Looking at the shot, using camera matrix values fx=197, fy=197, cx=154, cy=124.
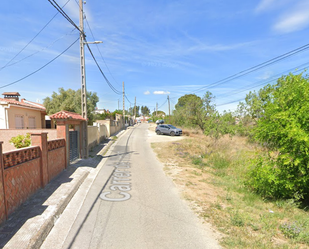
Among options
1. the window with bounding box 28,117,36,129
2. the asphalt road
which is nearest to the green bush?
the asphalt road

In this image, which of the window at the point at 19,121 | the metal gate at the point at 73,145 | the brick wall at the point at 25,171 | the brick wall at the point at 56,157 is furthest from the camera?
the window at the point at 19,121

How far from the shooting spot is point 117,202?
5723mm

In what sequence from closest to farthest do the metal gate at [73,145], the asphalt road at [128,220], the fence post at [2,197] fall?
1. the asphalt road at [128,220]
2. the fence post at [2,197]
3. the metal gate at [73,145]

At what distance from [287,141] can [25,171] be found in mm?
7448

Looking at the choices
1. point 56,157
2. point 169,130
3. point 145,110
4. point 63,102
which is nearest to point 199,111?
point 169,130

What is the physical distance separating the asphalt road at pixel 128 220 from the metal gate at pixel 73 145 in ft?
11.2

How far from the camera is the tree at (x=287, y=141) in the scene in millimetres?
5506

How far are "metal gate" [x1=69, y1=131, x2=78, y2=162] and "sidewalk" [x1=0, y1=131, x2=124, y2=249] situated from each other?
10.4ft

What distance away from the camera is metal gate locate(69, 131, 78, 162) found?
10273mm

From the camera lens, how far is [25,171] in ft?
16.8

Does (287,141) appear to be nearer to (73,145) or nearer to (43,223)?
(43,223)

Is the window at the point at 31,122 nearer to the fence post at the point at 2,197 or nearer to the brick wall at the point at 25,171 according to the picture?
the brick wall at the point at 25,171

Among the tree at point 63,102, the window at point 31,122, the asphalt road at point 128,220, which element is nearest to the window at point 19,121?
the window at point 31,122

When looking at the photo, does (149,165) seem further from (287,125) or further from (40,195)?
(287,125)
